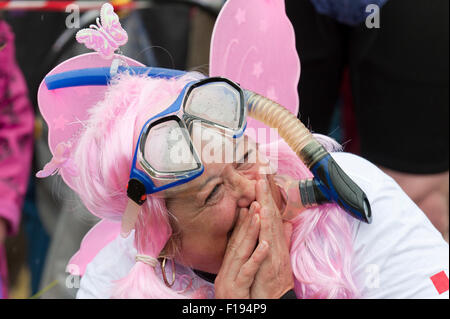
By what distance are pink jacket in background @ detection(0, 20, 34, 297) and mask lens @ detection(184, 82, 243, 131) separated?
2.96ft

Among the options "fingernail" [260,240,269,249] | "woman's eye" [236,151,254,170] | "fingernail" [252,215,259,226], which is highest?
"woman's eye" [236,151,254,170]

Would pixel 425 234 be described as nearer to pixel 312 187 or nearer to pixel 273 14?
pixel 312 187

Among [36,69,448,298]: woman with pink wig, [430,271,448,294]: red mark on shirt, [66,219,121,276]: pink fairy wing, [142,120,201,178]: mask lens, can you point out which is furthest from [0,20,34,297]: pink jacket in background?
[430,271,448,294]: red mark on shirt

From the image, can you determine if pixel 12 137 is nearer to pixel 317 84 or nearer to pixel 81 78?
pixel 81 78

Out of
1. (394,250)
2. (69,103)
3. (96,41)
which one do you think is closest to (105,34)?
(96,41)

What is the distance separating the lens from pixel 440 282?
114 centimetres

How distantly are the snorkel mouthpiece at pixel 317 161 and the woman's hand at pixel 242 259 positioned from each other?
14 cm

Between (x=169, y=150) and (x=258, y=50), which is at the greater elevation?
(x=258, y=50)

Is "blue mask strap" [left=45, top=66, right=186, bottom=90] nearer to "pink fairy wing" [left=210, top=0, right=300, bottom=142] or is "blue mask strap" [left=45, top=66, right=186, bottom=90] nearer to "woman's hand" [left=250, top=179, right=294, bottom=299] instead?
"pink fairy wing" [left=210, top=0, right=300, bottom=142]

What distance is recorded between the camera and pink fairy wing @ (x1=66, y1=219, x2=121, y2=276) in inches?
53.6

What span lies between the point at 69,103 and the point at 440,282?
2.66ft

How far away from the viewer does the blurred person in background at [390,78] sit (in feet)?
5.10
